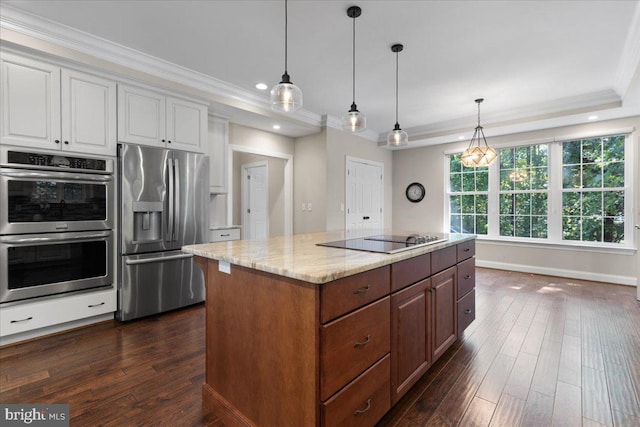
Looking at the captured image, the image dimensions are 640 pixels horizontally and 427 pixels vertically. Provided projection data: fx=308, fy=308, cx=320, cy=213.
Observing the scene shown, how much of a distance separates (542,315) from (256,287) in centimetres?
323

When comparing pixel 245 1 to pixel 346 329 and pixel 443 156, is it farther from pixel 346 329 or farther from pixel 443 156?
pixel 443 156

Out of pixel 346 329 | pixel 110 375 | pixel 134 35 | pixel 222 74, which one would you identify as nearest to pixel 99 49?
pixel 134 35

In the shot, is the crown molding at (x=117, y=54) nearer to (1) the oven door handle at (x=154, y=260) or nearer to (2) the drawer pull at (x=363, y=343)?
(1) the oven door handle at (x=154, y=260)

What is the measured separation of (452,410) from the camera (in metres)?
1.74

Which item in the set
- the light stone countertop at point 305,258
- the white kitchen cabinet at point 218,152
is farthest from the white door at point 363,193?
the light stone countertop at point 305,258

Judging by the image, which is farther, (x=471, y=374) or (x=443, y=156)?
(x=443, y=156)

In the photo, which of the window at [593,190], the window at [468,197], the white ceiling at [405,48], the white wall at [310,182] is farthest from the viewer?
the window at [468,197]

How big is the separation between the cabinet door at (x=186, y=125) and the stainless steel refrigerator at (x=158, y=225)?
15 centimetres

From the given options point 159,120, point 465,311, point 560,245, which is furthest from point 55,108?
point 560,245

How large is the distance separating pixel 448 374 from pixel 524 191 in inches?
169

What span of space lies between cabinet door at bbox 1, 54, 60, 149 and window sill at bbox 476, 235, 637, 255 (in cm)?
619

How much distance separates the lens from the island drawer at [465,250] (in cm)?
248

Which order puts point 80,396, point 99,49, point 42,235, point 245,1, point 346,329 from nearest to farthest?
point 346,329 < point 80,396 < point 245,1 < point 42,235 < point 99,49

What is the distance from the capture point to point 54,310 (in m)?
2.64
